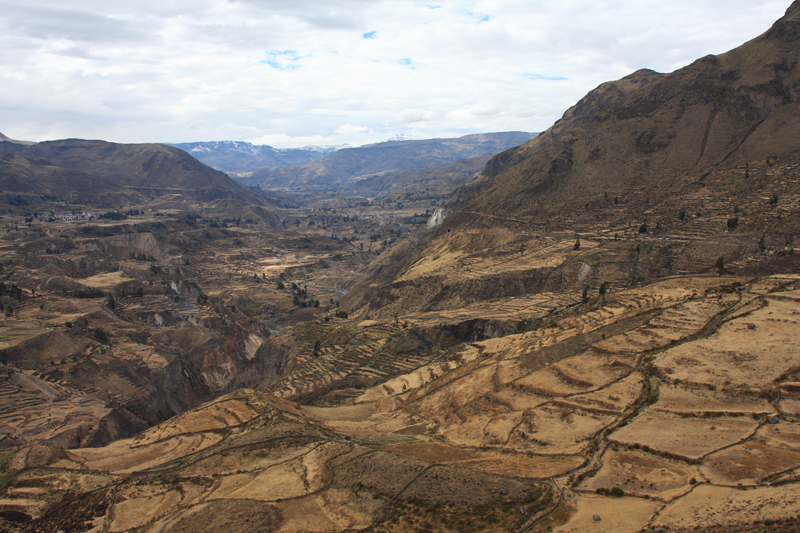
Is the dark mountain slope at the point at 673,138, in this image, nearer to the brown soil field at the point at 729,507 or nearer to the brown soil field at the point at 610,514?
the brown soil field at the point at 729,507

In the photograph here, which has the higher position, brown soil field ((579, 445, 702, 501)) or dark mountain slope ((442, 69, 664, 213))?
dark mountain slope ((442, 69, 664, 213))

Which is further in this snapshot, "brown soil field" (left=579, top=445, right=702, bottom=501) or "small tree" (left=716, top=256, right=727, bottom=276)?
"small tree" (left=716, top=256, right=727, bottom=276)

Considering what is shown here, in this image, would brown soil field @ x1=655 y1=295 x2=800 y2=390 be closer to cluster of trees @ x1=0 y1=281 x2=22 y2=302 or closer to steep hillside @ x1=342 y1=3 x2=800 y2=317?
steep hillside @ x1=342 y1=3 x2=800 y2=317

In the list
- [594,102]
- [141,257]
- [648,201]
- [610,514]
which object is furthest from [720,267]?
[141,257]

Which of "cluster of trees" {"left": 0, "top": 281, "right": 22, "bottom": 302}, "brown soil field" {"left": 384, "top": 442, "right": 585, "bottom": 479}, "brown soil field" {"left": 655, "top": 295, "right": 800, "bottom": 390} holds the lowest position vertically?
"brown soil field" {"left": 384, "top": 442, "right": 585, "bottom": 479}

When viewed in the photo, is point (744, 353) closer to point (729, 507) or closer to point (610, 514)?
point (729, 507)

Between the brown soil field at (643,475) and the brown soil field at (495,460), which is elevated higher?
the brown soil field at (643,475)

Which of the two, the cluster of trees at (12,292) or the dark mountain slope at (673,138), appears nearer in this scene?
the cluster of trees at (12,292)

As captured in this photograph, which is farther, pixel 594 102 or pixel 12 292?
pixel 594 102

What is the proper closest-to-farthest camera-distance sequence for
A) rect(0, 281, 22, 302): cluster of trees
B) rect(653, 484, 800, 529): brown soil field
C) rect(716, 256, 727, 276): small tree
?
rect(653, 484, 800, 529): brown soil field
rect(716, 256, 727, 276): small tree
rect(0, 281, 22, 302): cluster of trees

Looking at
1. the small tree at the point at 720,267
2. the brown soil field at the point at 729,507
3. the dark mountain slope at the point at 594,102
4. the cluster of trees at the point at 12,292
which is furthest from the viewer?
the dark mountain slope at the point at 594,102

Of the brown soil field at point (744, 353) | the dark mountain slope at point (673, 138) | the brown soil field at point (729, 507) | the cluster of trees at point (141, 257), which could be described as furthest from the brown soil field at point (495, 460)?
the cluster of trees at point (141, 257)

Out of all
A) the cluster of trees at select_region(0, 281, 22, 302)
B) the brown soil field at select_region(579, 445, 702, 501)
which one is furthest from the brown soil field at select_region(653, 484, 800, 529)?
the cluster of trees at select_region(0, 281, 22, 302)
